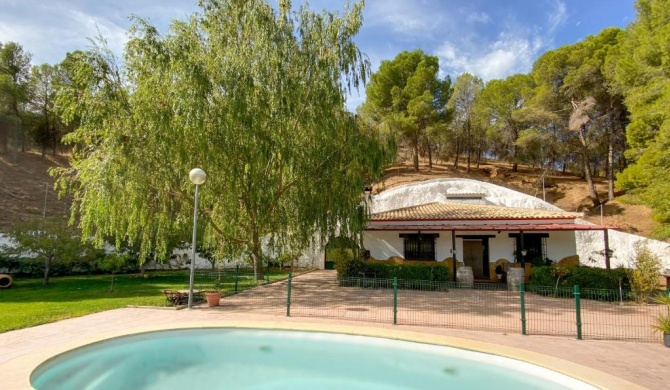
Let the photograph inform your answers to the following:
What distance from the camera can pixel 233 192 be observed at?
1309 centimetres

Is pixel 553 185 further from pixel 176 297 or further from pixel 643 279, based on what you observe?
pixel 176 297

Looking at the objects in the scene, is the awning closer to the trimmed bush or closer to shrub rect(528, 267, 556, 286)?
shrub rect(528, 267, 556, 286)

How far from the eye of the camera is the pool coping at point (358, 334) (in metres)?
5.29

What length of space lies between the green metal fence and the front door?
2.29 metres

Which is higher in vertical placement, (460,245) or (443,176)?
(443,176)

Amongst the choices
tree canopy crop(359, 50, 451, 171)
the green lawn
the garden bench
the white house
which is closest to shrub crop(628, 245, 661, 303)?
the white house

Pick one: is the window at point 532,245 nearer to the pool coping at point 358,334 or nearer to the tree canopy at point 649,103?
the tree canopy at point 649,103

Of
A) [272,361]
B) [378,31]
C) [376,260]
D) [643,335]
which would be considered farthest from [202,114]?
[643,335]

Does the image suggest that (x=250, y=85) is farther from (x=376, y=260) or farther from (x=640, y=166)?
(x=640, y=166)

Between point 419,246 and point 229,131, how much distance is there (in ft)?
36.7

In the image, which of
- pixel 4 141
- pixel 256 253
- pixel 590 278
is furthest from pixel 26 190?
pixel 590 278

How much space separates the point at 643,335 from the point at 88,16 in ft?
60.4

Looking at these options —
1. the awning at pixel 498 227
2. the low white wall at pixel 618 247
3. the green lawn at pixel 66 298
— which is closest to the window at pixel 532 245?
the awning at pixel 498 227

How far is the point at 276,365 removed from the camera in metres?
7.27
